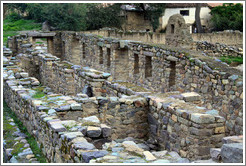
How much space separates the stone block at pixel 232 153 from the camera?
491cm

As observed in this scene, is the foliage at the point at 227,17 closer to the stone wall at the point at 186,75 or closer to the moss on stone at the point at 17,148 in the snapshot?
the stone wall at the point at 186,75

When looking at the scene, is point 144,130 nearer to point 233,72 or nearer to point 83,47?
point 233,72

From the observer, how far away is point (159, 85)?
13.9m

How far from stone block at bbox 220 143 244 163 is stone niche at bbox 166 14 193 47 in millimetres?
12814

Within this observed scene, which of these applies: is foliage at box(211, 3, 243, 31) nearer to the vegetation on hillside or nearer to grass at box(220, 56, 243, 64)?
grass at box(220, 56, 243, 64)

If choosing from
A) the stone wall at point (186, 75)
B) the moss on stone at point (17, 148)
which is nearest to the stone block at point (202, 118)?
the stone wall at point (186, 75)

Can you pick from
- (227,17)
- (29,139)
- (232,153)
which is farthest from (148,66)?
(227,17)

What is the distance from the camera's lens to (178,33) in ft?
58.7

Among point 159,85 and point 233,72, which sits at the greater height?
point 233,72

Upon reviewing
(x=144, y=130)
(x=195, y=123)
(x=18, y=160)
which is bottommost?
(x=18, y=160)

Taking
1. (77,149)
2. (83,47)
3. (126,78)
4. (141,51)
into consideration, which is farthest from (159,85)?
(83,47)

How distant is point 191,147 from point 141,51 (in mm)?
8746

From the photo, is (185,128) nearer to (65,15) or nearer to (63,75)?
(63,75)

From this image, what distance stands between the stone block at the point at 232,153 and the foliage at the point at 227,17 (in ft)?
119
